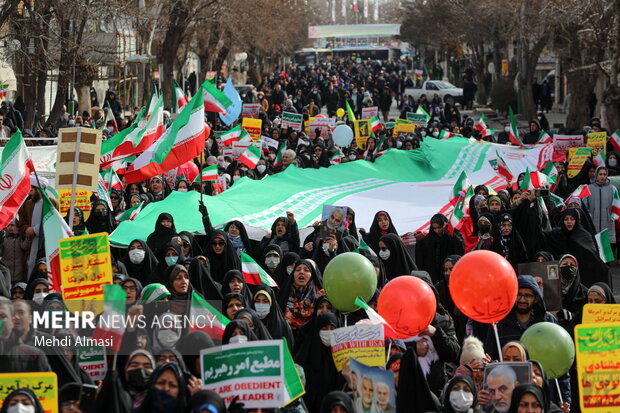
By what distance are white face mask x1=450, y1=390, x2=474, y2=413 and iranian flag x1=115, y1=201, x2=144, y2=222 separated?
6.81m

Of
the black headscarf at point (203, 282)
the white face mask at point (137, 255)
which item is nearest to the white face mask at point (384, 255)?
the black headscarf at point (203, 282)

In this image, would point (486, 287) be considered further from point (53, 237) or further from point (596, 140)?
point (596, 140)

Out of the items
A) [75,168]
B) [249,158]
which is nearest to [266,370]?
[75,168]

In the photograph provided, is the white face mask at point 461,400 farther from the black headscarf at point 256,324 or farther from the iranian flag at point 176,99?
the iranian flag at point 176,99

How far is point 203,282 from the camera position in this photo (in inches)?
369

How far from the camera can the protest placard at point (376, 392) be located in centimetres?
616

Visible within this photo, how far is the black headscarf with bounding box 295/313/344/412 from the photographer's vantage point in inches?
286

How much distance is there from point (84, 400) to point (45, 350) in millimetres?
522

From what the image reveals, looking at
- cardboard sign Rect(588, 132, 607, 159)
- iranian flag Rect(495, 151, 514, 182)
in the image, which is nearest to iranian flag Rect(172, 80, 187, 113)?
iranian flag Rect(495, 151, 514, 182)

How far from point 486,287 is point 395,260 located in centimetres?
351

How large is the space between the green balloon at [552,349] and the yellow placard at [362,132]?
14278 mm

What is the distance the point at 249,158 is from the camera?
17.1 meters

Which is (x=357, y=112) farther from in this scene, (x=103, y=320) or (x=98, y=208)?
(x=103, y=320)

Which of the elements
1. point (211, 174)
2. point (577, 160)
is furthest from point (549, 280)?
point (577, 160)
